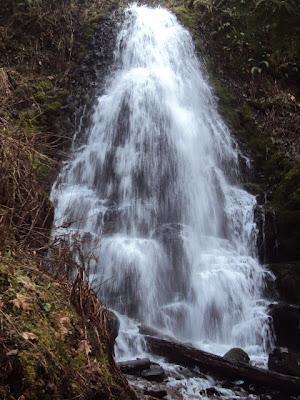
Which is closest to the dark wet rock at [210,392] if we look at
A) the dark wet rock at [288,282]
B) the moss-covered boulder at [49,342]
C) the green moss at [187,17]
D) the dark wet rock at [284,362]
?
the dark wet rock at [284,362]

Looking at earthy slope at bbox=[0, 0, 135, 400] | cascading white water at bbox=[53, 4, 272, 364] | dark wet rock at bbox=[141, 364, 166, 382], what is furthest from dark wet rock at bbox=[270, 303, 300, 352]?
earthy slope at bbox=[0, 0, 135, 400]

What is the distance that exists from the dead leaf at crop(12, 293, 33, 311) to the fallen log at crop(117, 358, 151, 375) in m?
2.83

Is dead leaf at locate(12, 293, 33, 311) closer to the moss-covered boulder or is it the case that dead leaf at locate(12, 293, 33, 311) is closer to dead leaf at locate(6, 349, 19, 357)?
the moss-covered boulder

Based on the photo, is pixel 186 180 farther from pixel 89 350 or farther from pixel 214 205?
pixel 89 350

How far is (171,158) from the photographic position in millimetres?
11625

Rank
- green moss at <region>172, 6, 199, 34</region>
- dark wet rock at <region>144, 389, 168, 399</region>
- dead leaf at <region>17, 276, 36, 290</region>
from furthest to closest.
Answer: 1. green moss at <region>172, 6, 199, 34</region>
2. dark wet rock at <region>144, 389, 168, 399</region>
3. dead leaf at <region>17, 276, 36, 290</region>

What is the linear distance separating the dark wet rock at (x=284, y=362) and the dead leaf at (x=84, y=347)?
4.03m

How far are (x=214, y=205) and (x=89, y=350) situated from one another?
777cm

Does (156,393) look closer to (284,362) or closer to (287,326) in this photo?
(284,362)

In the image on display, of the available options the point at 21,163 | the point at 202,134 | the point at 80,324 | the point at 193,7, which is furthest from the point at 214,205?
the point at 193,7

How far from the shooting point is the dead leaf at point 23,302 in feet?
10.9

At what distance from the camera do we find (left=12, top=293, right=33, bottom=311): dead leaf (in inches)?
130

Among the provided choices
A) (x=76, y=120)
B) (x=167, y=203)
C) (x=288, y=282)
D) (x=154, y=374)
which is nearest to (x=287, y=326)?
(x=288, y=282)

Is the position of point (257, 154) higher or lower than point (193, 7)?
lower
